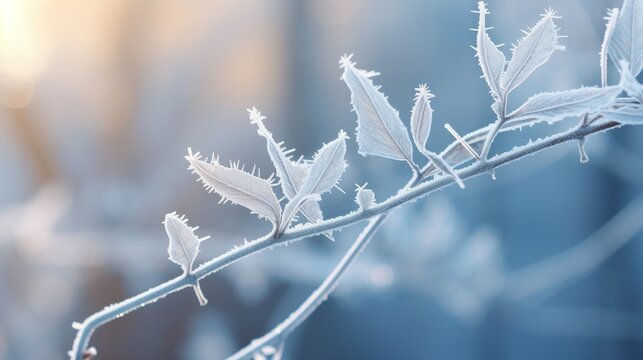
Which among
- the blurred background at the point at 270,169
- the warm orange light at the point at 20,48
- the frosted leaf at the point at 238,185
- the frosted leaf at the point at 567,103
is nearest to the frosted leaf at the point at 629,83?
the frosted leaf at the point at 567,103

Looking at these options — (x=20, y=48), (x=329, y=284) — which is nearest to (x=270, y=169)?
(x=20, y=48)

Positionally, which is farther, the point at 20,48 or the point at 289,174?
the point at 20,48

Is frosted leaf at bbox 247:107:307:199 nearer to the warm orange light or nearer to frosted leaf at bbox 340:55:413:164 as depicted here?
frosted leaf at bbox 340:55:413:164

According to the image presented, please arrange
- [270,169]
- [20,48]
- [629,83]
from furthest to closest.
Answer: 1. [270,169]
2. [20,48]
3. [629,83]

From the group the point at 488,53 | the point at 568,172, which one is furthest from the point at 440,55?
the point at 488,53

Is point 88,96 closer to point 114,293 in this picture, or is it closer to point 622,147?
point 114,293

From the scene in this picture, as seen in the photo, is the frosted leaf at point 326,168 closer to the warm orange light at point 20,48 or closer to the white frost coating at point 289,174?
the white frost coating at point 289,174

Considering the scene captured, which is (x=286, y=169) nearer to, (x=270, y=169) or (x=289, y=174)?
(x=289, y=174)
